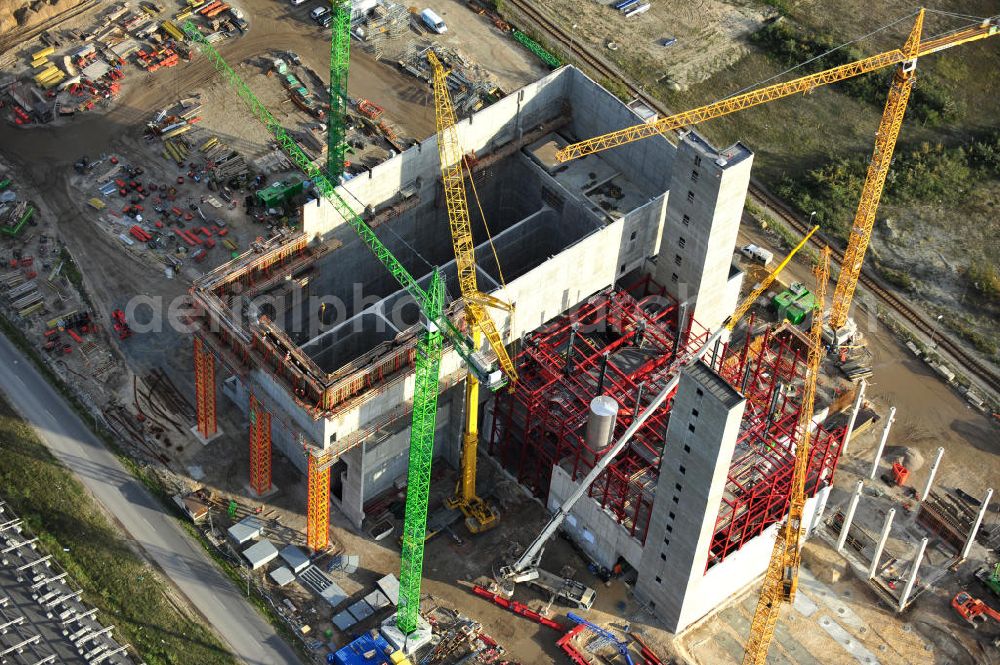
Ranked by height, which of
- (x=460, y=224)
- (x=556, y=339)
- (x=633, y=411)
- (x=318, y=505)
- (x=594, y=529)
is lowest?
(x=594, y=529)

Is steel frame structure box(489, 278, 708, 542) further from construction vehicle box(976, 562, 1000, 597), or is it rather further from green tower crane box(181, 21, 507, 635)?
construction vehicle box(976, 562, 1000, 597)

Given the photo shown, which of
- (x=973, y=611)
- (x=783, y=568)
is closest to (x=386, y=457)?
(x=783, y=568)

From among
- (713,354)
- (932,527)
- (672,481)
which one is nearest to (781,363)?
(713,354)

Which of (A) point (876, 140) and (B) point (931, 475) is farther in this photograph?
(A) point (876, 140)

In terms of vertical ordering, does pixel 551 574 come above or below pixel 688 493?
below

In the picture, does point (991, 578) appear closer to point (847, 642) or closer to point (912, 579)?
point (912, 579)

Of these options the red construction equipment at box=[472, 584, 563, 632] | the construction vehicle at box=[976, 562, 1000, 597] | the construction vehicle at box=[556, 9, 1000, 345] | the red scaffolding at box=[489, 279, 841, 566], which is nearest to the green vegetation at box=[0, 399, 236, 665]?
the red construction equipment at box=[472, 584, 563, 632]

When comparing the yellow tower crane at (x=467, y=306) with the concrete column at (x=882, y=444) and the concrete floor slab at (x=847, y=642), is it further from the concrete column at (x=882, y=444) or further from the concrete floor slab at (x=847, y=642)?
the concrete column at (x=882, y=444)

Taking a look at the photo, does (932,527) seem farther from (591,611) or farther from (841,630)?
(591,611)
